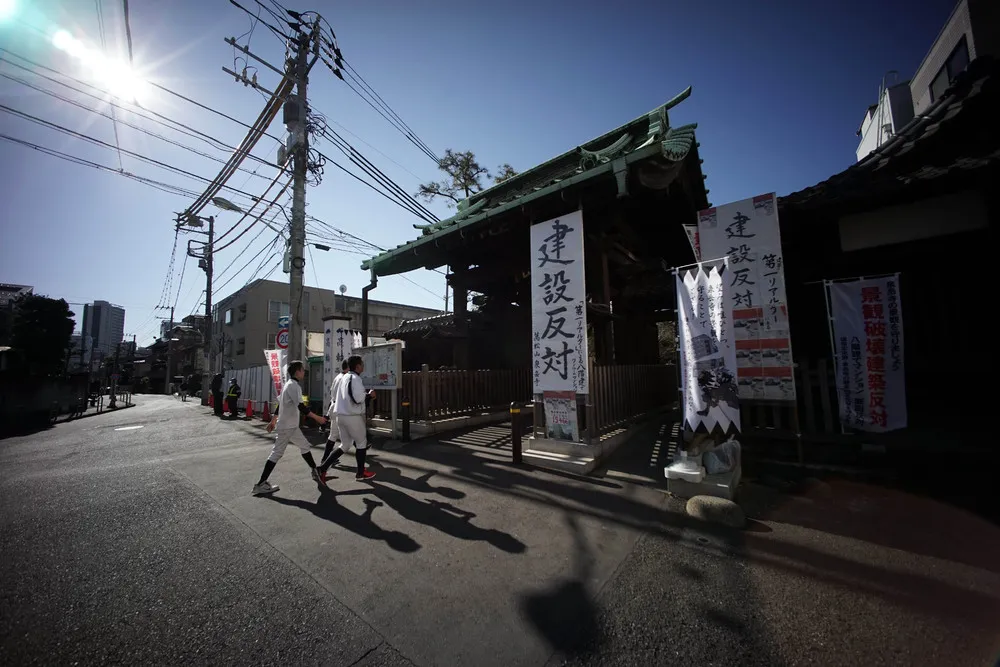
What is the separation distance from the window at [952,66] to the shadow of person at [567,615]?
743 inches

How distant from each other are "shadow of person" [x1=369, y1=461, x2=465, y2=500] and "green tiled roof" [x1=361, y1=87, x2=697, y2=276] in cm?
548

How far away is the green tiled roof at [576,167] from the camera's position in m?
6.12

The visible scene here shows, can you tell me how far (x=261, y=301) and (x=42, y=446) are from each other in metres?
22.3

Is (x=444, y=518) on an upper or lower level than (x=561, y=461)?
lower

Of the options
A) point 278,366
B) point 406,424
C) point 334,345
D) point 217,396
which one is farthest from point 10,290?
point 406,424

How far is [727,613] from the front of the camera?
2.65 m

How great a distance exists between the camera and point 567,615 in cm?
270

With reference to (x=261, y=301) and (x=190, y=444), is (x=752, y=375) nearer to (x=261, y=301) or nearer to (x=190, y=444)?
(x=190, y=444)

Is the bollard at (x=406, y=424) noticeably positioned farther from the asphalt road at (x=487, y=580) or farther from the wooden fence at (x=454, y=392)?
the asphalt road at (x=487, y=580)

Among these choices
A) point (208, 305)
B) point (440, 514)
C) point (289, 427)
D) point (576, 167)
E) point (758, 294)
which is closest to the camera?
point (440, 514)

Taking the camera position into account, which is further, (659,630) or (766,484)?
(766,484)

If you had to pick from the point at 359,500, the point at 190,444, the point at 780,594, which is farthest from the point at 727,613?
the point at 190,444

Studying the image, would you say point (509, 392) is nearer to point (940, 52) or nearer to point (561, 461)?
point (561, 461)

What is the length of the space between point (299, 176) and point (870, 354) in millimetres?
15503
